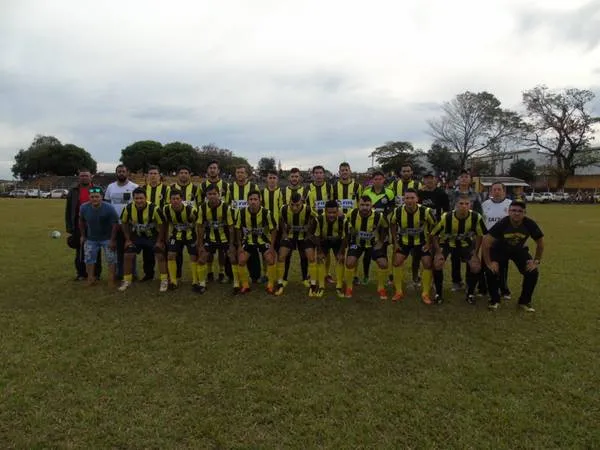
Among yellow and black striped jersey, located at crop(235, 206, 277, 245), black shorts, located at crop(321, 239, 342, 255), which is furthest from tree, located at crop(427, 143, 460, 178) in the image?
yellow and black striped jersey, located at crop(235, 206, 277, 245)

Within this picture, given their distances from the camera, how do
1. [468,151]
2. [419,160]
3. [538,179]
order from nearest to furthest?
[468,151], [538,179], [419,160]

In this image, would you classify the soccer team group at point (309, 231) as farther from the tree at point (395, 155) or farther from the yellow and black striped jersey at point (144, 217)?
the tree at point (395, 155)

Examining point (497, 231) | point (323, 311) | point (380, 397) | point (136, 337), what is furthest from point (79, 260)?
point (497, 231)

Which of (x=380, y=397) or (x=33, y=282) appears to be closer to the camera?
(x=380, y=397)

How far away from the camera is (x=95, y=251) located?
7.23 metres

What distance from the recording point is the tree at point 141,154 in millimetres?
77812

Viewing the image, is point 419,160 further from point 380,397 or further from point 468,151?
point 380,397

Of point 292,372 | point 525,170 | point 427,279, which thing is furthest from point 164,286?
point 525,170

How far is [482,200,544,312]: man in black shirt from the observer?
6.02m

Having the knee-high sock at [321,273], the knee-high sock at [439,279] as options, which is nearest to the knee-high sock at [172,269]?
the knee-high sock at [321,273]

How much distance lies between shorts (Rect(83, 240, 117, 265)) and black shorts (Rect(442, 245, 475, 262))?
5224mm

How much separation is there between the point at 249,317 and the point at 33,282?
4195mm

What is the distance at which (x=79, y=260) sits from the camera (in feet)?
24.9

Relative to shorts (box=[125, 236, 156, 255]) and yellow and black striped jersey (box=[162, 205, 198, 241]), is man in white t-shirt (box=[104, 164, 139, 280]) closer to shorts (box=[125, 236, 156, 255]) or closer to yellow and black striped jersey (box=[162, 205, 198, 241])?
shorts (box=[125, 236, 156, 255])
